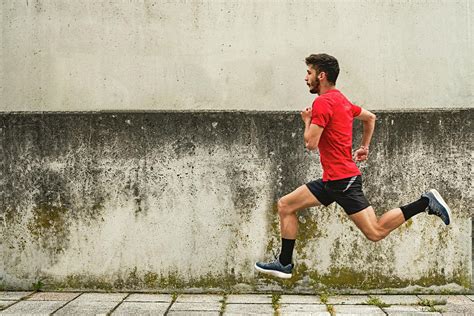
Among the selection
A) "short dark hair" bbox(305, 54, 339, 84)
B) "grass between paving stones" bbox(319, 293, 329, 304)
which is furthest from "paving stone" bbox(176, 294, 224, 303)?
"short dark hair" bbox(305, 54, 339, 84)

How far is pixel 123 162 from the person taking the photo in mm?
Result: 6711

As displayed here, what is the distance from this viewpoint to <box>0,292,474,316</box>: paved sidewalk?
587 centimetres

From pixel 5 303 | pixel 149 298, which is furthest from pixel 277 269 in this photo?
pixel 5 303

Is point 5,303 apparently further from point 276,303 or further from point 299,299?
point 299,299

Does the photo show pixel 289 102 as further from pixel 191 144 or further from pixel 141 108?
pixel 141 108

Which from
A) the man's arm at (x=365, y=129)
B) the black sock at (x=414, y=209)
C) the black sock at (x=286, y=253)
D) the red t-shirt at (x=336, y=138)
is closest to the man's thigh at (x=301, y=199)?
the red t-shirt at (x=336, y=138)

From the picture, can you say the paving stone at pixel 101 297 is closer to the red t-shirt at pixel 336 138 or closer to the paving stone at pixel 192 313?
the paving stone at pixel 192 313

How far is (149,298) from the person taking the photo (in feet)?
21.1

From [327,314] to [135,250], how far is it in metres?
2.12

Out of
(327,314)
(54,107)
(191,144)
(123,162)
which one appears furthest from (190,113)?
(327,314)

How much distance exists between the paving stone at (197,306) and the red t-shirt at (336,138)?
5.64 feet

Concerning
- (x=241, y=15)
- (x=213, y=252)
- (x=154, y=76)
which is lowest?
(x=213, y=252)

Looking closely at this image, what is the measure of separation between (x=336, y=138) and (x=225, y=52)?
1950 mm

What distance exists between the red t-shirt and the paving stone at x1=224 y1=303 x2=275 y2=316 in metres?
1.44
